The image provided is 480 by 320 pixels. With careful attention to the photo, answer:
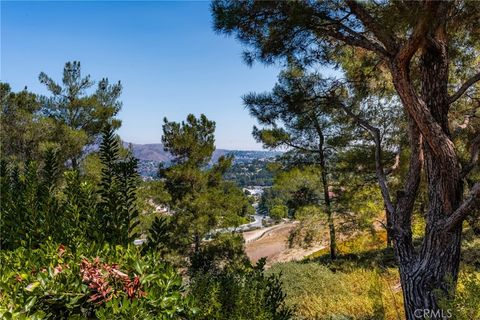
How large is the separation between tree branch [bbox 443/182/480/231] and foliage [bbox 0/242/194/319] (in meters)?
2.79

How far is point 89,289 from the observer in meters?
1.17

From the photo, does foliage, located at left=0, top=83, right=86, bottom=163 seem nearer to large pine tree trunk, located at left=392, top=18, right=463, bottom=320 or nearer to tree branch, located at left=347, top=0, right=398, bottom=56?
tree branch, located at left=347, top=0, right=398, bottom=56

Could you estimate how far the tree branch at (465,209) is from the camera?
2926 millimetres

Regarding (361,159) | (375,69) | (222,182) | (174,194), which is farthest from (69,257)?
(222,182)

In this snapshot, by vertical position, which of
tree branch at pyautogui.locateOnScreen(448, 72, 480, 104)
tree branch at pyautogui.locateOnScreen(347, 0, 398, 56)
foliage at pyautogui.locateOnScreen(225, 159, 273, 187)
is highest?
tree branch at pyautogui.locateOnScreen(347, 0, 398, 56)

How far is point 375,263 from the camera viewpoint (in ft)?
30.7

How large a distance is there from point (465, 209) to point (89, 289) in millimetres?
3156

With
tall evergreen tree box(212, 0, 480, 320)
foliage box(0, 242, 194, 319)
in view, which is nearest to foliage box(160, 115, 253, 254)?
tall evergreen tree box(212, 0, 480, 320)

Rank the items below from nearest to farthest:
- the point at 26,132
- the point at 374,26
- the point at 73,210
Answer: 1. the point at 73,210
2. the point at 374,26
3. the point at 26,132

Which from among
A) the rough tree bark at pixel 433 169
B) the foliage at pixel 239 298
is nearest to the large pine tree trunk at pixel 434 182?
the rough tree bark at pixel 433 169

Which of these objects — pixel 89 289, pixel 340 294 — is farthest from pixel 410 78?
pixel 340 294

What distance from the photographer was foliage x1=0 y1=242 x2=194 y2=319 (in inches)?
41.9

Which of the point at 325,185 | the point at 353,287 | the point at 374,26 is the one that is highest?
the point at 374,26

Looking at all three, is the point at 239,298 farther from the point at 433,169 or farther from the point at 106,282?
the point at 433,169
